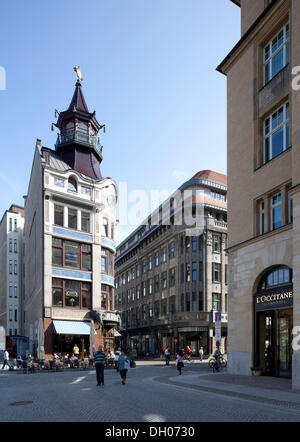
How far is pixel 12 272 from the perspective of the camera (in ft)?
230

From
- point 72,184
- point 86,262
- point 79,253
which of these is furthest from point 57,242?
point 72,184

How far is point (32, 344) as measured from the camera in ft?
142

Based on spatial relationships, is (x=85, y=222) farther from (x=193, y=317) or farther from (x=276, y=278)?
(x=276, y=278)

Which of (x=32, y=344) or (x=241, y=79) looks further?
(x=32, y=344)

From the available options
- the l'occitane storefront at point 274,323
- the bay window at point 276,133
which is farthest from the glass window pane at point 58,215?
the l'occitane storefront at point 274,323

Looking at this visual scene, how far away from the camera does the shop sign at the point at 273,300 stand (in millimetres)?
19797

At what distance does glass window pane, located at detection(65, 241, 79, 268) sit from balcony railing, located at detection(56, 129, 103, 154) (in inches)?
442

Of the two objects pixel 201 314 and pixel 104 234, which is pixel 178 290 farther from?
pixel 104 234

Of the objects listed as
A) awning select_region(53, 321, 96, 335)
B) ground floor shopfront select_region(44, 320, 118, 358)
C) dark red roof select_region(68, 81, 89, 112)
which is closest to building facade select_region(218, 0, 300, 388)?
ground floor shopfront select_region(44, 320, 118, 358)

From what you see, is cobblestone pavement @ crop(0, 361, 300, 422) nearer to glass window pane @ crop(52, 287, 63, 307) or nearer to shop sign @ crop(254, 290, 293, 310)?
shop sign @ crop(254, 290, 293, 310)

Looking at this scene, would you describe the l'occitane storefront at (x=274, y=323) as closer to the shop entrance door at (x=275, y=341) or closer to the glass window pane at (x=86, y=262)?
the shop entrance door at (x=275, y=341)
